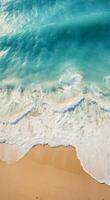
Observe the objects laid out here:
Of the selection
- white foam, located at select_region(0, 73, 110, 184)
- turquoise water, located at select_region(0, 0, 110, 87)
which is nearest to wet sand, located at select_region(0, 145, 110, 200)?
white foam, located at select_region(0, 73, 110, 184)

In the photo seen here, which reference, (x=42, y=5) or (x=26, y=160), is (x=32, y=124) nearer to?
(x=26, y=160)

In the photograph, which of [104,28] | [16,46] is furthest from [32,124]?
[104,28]

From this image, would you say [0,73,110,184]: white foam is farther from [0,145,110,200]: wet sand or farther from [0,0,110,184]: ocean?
[0,145,110,200]: wet sand

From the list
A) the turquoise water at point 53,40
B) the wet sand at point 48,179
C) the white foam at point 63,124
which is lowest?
the wet sand at point 48,179

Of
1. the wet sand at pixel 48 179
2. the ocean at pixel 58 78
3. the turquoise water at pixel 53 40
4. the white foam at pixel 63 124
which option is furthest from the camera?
the turquoise water at pixel 53 40

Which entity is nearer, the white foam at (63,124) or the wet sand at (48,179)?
the wet sand at (48,179)

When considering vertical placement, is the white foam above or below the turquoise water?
below

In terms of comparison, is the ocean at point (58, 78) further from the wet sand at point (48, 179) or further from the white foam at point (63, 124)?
the wet sand at point (48, 179)

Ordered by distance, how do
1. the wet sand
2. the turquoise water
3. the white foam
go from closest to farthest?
the wet sand → the white foam → the turquoise water

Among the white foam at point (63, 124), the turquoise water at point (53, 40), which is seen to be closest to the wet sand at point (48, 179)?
the white foam at point (63, 124)
